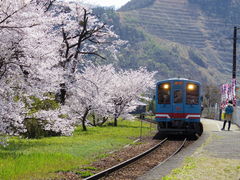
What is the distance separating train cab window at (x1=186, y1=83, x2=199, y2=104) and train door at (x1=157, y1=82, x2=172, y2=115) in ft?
3.30

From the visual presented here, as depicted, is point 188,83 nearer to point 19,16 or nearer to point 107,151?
point 107,151

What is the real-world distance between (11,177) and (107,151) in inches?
273

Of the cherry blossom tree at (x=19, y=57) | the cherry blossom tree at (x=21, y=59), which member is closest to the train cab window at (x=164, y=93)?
the cherry blossom tree at (x=21, y=59)

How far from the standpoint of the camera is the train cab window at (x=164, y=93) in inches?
904

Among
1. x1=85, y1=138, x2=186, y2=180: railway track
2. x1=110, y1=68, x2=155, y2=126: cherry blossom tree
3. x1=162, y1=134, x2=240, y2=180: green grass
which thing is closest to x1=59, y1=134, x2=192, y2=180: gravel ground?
x1=85, y1=138, x2=186, y2=180: railway track

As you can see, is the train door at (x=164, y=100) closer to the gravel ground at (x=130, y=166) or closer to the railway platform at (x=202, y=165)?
the gravel ground at (x=130, y=166)

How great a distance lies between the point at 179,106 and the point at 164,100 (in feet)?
3.03

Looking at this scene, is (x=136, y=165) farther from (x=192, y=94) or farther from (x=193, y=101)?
(x=192, y=94)

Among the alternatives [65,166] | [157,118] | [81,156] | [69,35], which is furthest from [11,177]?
[69,35]

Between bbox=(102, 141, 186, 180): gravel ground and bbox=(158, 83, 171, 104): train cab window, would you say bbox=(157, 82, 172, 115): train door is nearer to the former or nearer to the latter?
bbox=(158, 83, 171, 104): train cab window

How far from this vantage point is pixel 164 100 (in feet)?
75.5

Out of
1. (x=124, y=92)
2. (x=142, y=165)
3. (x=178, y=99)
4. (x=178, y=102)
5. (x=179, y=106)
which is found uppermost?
(x=124, y=92)

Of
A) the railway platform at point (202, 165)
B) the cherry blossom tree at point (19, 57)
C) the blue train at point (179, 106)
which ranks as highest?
the cherry blossom tree at point (19, 57)

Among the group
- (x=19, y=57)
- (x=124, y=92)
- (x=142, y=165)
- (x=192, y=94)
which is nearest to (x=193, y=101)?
(x=192, y=94)
